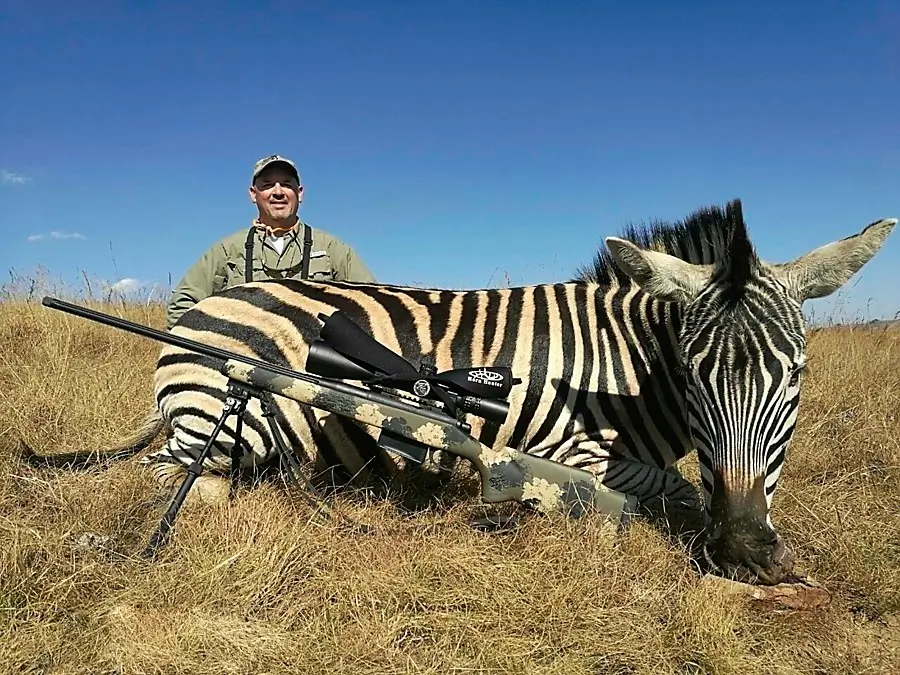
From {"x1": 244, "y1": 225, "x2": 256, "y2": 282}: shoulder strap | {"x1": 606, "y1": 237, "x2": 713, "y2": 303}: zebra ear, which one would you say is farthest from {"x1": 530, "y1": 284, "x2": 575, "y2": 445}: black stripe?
{"x1": 244, "y1": 225, "x2": 256, "y2": 282}: shoulder strap

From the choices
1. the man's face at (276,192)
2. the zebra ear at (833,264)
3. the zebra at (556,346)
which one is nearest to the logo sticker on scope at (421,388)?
the zebra at (556,346)

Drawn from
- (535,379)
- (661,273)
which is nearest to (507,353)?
(535,379)

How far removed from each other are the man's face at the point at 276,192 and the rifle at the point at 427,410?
8.71 ft

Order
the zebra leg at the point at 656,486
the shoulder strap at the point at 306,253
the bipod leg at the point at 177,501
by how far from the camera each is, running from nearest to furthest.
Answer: the bipod leg at the point at 177,501 < the zebra leg at the point at 656,486 < the shoulder strap at the point at 306,253

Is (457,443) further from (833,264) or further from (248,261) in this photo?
(248,261)

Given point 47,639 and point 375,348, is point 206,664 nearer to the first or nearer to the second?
point 47,639

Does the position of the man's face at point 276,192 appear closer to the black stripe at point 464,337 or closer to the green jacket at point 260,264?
the green jacket at point 260,264

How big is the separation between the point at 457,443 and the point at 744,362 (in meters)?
1.23

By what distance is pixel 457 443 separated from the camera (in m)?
2.88

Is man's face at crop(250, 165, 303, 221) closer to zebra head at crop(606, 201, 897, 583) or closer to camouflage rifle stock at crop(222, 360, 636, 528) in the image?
camouflage rifle stock at crop(222, 360, 636, 528)

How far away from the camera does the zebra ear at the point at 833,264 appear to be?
2752 mm

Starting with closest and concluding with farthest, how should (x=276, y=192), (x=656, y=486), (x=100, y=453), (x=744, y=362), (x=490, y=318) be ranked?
(x=744, y=362) < (x=656, y=486) < (x=490, y=318) < (x=100, y=453) < (x=276, y=192)

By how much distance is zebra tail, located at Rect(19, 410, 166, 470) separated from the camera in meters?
3.66

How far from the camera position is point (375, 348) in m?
3.02
